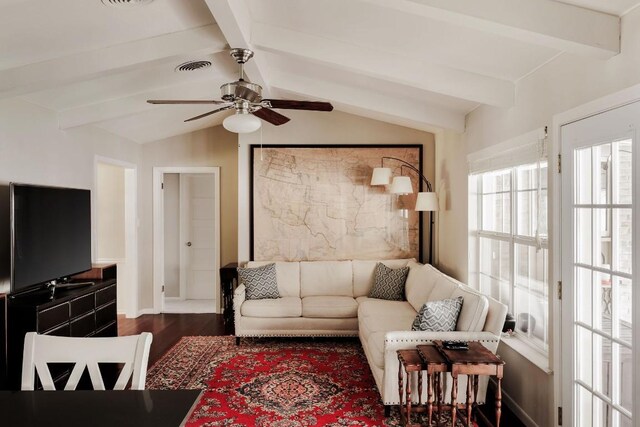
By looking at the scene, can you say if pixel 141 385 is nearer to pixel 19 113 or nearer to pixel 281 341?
pixel 19 113

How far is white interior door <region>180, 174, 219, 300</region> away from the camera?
7.11 metres

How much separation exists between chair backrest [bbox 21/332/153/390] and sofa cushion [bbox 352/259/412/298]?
3.70 meters

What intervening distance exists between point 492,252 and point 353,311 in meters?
1.64

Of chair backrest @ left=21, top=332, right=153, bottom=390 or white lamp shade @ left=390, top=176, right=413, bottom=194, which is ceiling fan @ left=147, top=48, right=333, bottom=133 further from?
white lamp shade @ left=390, top=176, right=413, bottom=194

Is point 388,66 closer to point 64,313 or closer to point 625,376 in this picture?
point 625,376

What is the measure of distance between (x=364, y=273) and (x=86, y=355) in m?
3.84

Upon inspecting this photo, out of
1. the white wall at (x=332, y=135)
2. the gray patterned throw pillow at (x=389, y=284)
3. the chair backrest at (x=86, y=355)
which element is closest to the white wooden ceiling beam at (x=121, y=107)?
the white wall at (x=332, y=135)

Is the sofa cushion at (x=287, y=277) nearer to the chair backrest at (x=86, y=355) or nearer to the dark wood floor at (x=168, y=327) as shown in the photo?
the dark wood floor at (x=168, y=327)

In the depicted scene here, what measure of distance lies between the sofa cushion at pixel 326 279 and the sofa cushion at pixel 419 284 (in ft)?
2.44

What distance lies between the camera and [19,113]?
358cm

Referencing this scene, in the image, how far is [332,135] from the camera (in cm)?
562

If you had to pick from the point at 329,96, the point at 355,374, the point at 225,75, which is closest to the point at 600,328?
the point at 355,374

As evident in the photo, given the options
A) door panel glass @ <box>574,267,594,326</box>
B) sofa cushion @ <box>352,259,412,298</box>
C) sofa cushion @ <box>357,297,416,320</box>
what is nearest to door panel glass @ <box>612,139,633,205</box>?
door panel glass @ <box>574,267,594,326</box>

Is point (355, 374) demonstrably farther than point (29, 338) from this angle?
Yes
